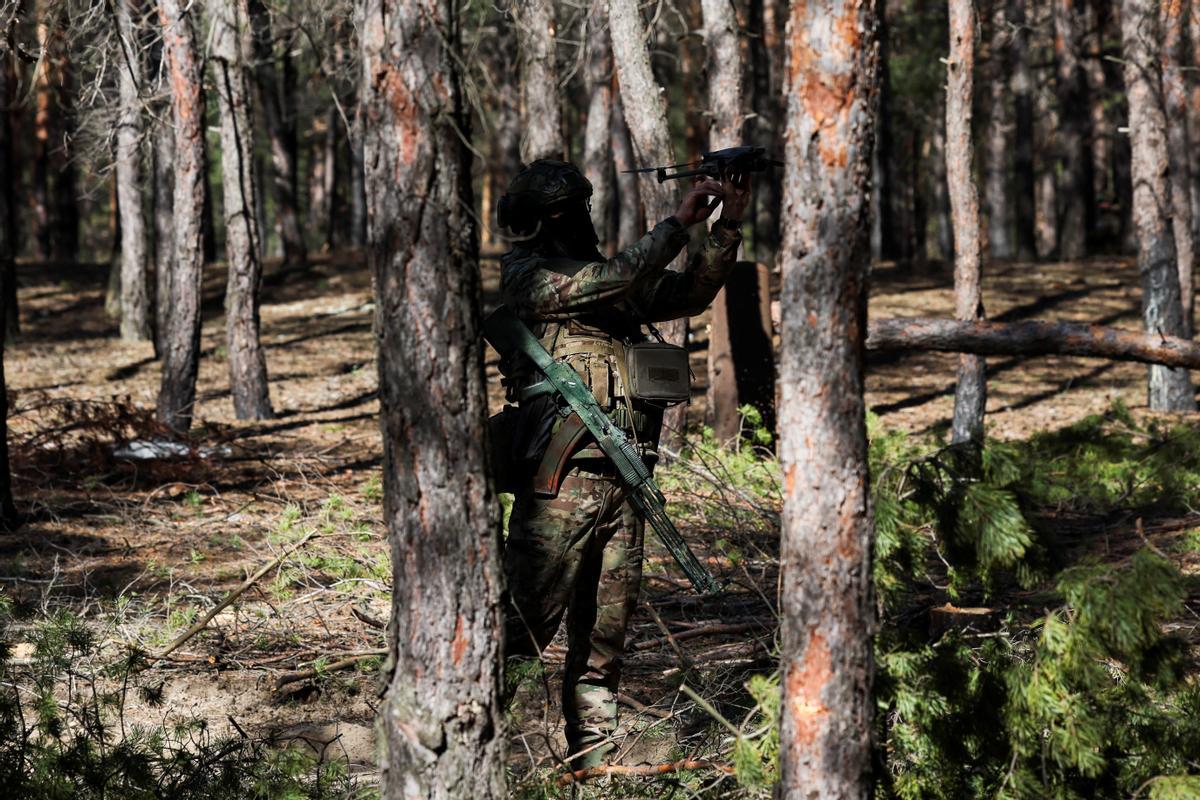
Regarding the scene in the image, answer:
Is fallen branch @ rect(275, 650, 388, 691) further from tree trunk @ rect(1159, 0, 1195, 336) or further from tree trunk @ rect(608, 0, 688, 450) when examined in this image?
tree trunk @ rect(1159, 0, 1195, 336)

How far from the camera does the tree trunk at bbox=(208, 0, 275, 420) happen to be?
11.6 metres

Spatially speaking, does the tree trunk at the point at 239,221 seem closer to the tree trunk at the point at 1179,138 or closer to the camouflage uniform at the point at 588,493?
the camouflage uniform at the point at 588,493

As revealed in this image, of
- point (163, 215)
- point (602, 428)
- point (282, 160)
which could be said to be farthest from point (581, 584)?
point (282, 160)

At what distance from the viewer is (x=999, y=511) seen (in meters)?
3.61

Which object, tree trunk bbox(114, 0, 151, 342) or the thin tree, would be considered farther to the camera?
tree trunk bbox(114, 0, 151, 342)

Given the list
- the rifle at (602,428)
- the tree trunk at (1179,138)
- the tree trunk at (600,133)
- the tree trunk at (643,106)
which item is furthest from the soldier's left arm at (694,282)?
the tree trunk at (600,133)

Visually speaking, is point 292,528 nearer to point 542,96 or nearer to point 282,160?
point 542,96

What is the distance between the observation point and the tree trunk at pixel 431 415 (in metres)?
3.22

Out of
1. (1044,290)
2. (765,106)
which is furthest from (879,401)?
(765,106)

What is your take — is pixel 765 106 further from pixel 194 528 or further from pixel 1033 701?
pixel 1033 701

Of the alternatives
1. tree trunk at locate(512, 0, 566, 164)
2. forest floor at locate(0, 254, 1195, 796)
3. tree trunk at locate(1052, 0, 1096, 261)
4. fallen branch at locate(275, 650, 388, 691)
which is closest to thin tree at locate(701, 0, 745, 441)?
tree trunk at locate(512, 0, 566, 164)

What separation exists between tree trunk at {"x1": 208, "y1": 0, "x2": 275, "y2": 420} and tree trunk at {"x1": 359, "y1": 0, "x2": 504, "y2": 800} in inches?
346

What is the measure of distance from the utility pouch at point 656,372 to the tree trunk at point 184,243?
7.45 meters

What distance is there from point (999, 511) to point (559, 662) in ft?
8.88
